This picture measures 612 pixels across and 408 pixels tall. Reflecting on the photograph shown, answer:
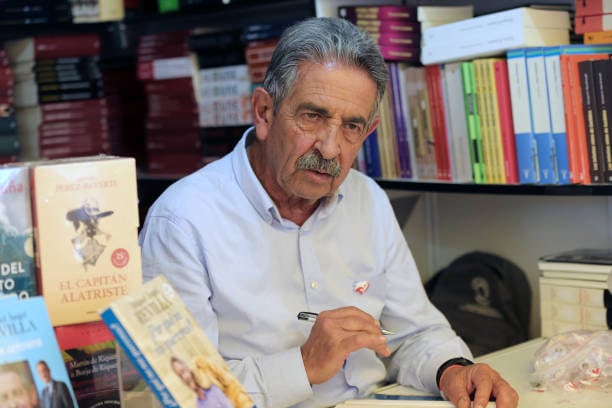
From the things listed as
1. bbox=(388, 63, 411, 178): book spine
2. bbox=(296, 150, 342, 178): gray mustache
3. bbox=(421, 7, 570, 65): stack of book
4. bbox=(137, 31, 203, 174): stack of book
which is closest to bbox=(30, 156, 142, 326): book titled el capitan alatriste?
bbox=(296, 150, 342, 178): gray mustache

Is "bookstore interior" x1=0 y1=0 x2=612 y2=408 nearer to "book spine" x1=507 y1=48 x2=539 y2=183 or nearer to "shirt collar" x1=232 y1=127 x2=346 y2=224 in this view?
"book spine" x1=507 y1=48 x2=539 y2=183

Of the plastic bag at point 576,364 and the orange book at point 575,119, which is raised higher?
the orange book at point 575,119

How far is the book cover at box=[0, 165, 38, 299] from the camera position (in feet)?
3.61

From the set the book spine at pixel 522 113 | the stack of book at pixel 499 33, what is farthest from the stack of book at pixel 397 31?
the book spine at pixel 522 113

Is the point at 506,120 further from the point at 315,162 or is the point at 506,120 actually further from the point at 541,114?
the point at 315,162

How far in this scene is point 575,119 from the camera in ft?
6.55

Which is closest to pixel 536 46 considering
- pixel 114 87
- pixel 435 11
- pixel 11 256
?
pixel 435 11

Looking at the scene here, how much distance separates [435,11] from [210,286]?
106cm

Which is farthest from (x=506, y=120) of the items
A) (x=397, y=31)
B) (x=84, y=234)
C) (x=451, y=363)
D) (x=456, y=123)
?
(x=84, y=234)

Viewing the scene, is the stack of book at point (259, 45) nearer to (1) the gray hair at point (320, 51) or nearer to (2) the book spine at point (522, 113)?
(2) the book spine at point (522, 113)

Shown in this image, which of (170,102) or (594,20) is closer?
(594,20)

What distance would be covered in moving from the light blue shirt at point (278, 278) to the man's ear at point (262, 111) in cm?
7

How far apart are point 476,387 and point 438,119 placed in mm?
902

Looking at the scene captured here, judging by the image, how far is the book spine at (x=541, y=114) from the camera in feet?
6.66
